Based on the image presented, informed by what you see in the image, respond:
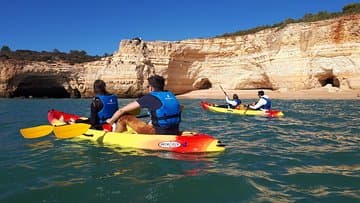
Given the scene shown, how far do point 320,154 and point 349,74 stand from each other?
86.5ft

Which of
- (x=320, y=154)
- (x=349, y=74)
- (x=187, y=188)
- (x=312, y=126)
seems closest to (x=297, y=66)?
(x=349, y=74)

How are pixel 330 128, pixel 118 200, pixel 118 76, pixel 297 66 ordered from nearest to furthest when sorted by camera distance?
pixel 118 200 → pixel 330 128 → pixel 297 66 → pixel 118 76

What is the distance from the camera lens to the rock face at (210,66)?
33.1 meters

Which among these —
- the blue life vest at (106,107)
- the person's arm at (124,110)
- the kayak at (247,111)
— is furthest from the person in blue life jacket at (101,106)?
the kayak at (247,111)

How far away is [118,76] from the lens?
40.0 meters

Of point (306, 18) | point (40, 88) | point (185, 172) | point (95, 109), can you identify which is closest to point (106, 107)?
point (95, 109)

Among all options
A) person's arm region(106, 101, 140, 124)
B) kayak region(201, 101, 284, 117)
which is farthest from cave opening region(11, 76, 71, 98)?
person's arm region(106, 101, 140, 124)

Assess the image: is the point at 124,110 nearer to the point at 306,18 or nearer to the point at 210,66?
the point at 210,66

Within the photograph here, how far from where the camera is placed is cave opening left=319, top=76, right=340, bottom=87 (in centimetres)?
3304

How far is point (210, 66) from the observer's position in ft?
136

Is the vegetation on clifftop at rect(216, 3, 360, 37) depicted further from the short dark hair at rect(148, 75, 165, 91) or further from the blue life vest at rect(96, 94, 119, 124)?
the short dark hair at rect(148, 75, 165, 91)

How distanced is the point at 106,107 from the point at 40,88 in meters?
40.9

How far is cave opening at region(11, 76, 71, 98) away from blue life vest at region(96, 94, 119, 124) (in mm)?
36412

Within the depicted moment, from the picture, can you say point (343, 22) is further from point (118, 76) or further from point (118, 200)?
point (118, 200)
